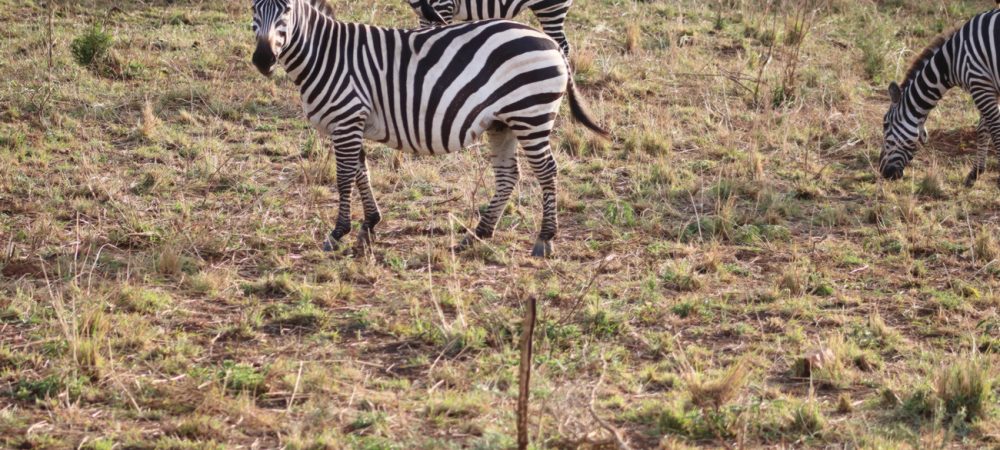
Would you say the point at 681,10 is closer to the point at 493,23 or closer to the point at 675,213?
the point at 675,213

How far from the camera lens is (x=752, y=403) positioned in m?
6.31

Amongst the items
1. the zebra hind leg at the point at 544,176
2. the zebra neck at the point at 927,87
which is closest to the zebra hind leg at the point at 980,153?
the zebra neck at the point at 927,87

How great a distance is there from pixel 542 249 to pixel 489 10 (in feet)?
13.5

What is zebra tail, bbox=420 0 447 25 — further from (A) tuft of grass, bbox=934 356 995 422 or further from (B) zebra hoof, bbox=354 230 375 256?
(A) tuft of grass, bbox=934 356 995 422

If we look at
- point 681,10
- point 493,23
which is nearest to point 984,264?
point 493,23

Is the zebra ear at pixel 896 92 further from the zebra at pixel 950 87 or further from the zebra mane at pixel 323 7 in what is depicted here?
the zebra mane at pixel 323 7

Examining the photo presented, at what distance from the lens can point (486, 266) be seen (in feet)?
28.2

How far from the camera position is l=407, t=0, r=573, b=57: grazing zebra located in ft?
38.3

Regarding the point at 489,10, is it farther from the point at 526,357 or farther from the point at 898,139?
the point at 526,357

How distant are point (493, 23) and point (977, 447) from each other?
459cm

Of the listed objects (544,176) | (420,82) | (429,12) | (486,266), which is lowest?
(486,266)

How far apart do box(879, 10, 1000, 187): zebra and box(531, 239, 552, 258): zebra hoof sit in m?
4.19

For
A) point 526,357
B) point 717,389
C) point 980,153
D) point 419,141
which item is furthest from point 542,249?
point 980,153

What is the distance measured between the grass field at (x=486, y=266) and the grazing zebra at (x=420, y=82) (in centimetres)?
→ 91
